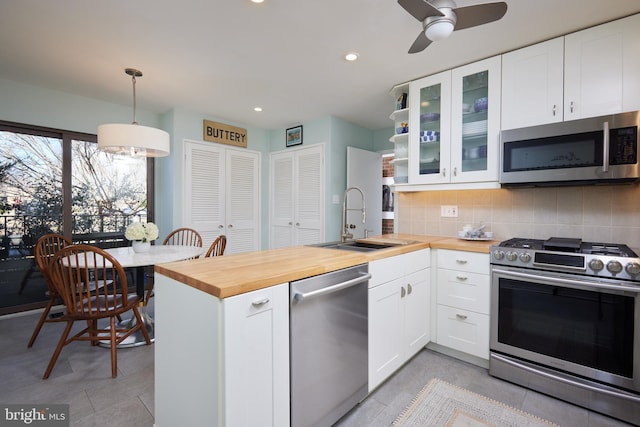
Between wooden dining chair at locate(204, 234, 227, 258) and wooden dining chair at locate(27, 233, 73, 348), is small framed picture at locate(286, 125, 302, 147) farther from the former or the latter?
wooden dining chair at locate(27, 233, 73, 348)

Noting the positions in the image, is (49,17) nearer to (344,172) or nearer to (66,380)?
(66,380)

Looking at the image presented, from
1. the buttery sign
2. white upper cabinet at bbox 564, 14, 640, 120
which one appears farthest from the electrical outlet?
the buttery sign

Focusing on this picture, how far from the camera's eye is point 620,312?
1.67m

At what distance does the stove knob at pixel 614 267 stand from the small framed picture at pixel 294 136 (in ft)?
12.0

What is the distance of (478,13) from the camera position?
5.08ft

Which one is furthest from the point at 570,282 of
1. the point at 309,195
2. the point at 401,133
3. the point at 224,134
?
the point at 224,134

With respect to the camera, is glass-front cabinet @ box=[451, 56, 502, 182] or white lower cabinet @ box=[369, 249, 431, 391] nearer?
white lower cabinet @ box=[369, 249, 431, 391]

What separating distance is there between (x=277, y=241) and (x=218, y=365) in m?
3.81

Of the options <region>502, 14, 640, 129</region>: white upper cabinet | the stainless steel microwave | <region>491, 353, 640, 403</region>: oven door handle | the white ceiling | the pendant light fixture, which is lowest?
<region>491, 353, 640, 403</region>: oven door handle

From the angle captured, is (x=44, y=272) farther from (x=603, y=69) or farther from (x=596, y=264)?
(x=603, y=69)

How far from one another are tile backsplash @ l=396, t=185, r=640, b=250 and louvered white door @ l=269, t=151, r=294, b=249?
206 centimetres
